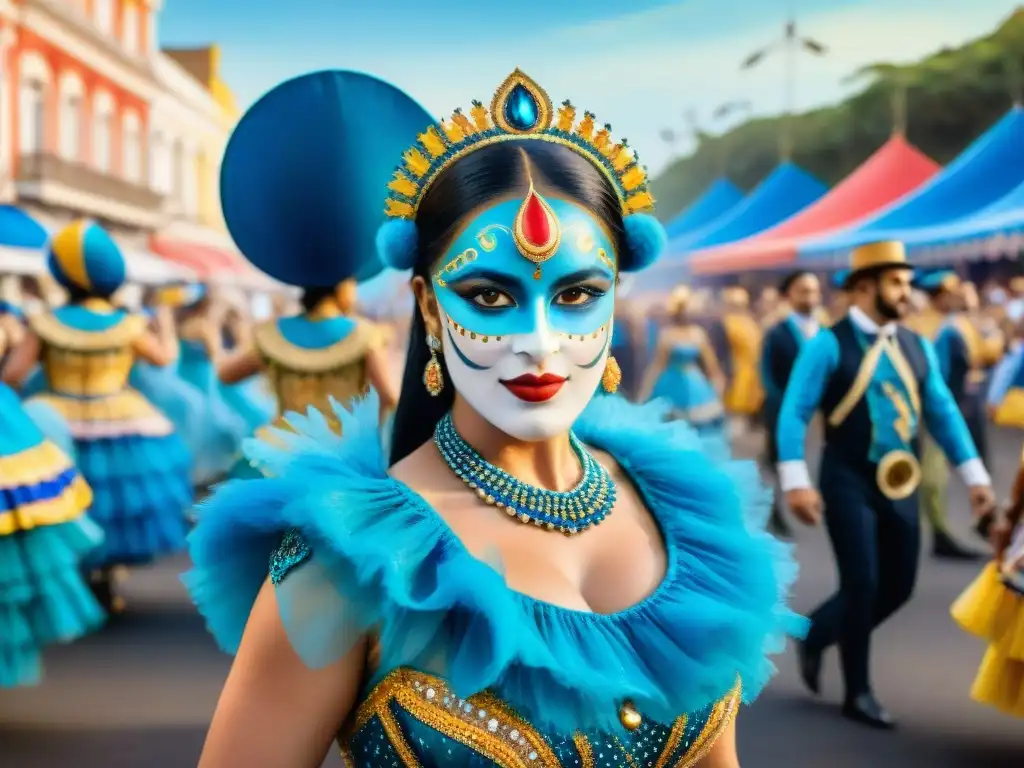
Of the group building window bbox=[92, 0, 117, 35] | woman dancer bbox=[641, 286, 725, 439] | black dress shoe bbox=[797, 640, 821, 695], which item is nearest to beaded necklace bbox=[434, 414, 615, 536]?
black dress shoe bbox=[797, 640, 821, 695]

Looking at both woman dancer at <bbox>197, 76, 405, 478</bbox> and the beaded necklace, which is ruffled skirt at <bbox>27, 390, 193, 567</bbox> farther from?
the beaded necklace

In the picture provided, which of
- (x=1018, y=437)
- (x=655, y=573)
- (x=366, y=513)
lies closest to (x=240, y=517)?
(x=366, y=513)

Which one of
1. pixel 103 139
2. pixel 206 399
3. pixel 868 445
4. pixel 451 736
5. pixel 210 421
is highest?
pixel 451 736

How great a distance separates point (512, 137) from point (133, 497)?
18.2ft

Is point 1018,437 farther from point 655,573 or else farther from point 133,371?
point 655,573

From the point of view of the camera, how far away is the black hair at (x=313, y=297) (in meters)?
6.24

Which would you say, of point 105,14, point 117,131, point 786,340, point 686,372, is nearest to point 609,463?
point 786,340

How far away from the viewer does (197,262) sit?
31281 millimetres

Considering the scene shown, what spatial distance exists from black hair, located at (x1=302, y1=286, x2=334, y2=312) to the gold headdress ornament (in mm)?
4212

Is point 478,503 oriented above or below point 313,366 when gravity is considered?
above

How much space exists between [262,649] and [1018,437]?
18.1 m

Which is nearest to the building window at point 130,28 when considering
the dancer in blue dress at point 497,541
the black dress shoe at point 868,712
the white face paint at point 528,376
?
the black dress shoe at point 868,712

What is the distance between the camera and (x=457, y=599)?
1.73 metres

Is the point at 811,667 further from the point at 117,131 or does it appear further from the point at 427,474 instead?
the point at 117,131
